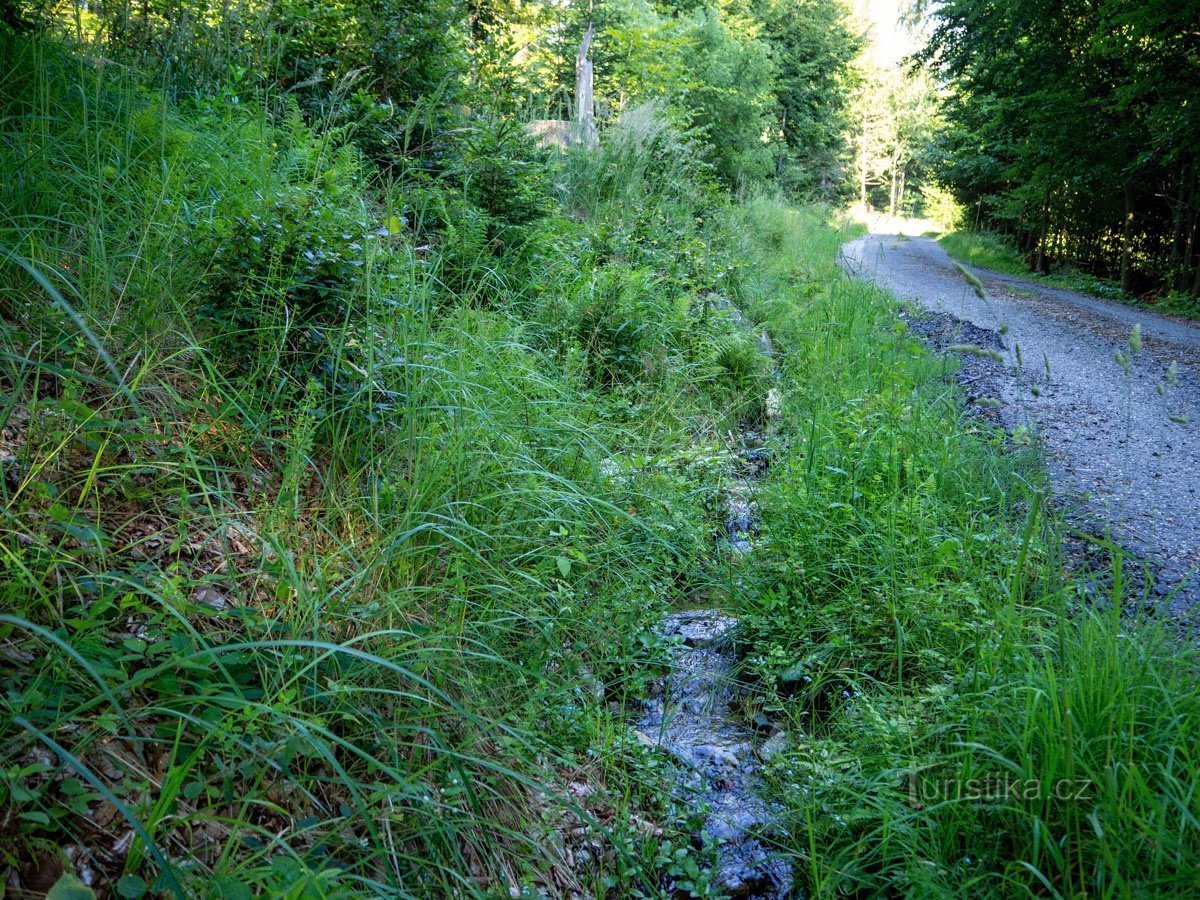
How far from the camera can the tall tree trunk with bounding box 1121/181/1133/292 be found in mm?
13062

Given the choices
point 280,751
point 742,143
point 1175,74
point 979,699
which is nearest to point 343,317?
point 280,751

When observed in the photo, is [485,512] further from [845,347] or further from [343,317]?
[845,347]

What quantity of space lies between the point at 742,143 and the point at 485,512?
56.8ft

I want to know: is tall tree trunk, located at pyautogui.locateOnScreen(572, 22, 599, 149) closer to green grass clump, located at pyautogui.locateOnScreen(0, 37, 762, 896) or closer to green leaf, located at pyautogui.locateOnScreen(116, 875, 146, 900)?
green grass clump, located at pyautogui.locateOnScreen(0, 37, 762, 896)

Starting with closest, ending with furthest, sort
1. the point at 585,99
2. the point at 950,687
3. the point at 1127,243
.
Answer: the point at 950,687
the point at 585,99
the point at 1127,243

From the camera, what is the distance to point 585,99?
1248 cm

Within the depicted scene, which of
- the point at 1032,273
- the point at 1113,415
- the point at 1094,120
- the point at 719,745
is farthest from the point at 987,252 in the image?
the point at 719,745

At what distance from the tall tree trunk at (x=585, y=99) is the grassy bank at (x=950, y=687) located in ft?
18.5

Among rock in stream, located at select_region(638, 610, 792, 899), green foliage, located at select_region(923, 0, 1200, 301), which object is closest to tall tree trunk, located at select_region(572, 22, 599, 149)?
rock in stream, located at select_region(638, 610, 792, 899)

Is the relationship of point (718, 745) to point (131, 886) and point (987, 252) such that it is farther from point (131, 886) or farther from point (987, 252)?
point (987, 252)

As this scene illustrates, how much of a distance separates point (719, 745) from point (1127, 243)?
48.9ft

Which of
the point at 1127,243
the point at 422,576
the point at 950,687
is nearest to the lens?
the point at 950,687

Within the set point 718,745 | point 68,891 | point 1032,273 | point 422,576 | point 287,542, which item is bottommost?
point 718,745

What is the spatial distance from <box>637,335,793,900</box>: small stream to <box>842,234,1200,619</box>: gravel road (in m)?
1.29
